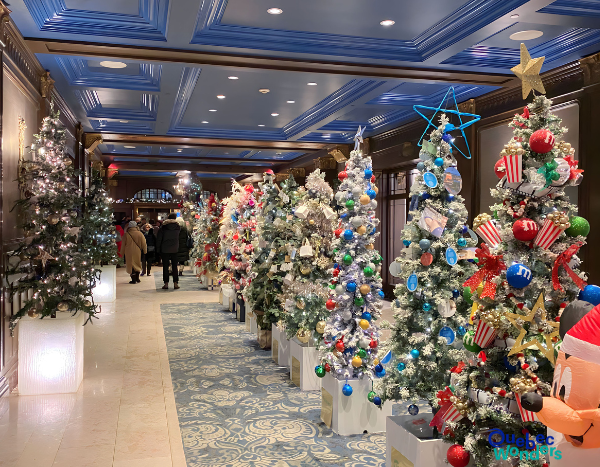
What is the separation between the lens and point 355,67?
21.3 feet

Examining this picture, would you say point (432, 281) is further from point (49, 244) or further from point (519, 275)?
point (49, 244)

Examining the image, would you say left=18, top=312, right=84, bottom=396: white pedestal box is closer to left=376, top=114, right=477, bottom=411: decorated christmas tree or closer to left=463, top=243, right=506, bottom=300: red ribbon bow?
left=376, top=114, right=477, bottom=411: decorated christmas tree

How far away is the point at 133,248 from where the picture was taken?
13.4m

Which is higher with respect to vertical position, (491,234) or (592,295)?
(491,234)

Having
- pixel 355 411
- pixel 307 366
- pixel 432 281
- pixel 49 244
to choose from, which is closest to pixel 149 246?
pixel 49 244

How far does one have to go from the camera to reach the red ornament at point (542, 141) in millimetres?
2285

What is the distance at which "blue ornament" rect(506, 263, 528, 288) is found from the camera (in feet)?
7.25

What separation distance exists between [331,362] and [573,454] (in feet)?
8.14

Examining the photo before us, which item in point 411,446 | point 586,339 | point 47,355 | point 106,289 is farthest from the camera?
point 106,289

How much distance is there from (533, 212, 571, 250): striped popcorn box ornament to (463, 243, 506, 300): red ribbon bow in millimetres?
200

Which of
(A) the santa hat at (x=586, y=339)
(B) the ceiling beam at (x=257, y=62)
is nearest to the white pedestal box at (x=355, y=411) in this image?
(A) the santa hat at (x=586, y=339)

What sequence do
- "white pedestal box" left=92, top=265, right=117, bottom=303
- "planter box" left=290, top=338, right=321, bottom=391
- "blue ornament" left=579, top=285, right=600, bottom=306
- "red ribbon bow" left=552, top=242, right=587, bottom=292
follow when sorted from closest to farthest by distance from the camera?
"blue ornament" left=579, top=285, right=600, bottom=306
"red ribbon bow" left=552, top=242, right=587, bottom=292
"planter box" left=290, top=338, right=321, bottom=391
"white pedestal box" left=92, top=265, right=117, bottom=303

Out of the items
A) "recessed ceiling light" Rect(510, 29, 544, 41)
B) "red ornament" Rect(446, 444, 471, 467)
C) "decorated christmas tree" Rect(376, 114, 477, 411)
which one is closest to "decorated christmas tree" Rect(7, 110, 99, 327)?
"decorated christmas tree" Rect(376, 114, 477, 411)

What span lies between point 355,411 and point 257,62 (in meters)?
4.27
